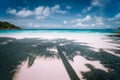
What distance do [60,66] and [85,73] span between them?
1.28 metres

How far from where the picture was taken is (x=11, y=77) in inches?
147

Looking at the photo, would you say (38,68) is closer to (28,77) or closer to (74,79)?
(28,77)

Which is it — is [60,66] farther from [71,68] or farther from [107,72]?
[107,72]

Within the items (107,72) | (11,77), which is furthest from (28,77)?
(107,72)


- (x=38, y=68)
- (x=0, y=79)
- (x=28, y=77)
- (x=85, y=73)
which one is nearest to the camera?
(x=0, y=79)

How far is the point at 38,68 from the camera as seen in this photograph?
464 centimetres

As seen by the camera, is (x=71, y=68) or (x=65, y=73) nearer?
(x=65, y=73)

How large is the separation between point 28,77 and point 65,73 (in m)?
1.43

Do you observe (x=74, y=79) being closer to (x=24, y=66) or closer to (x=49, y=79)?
(x=49, y=79)

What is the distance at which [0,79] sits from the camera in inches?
141

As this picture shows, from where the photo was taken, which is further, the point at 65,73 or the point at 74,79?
the point at 65,73

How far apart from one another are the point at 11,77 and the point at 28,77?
60 centimetres

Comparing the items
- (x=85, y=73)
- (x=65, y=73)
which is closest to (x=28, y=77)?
(x=65, y=73)

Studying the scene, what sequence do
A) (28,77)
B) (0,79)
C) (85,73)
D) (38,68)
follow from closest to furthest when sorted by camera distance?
1. (0,79)
2. (28,77)
3. (85,73)
4. (38,68)
